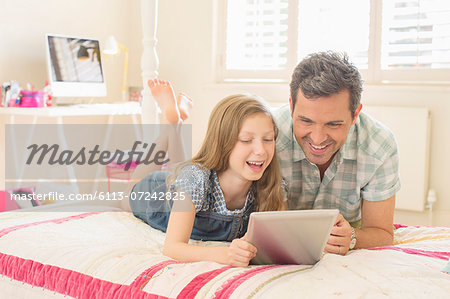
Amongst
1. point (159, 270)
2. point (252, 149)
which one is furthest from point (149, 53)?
point (159, 270)

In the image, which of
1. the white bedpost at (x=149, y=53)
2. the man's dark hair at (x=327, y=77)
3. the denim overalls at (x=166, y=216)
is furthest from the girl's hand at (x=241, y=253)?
the white bedpost at (x=149, y=53)

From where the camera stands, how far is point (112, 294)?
106 centimetres

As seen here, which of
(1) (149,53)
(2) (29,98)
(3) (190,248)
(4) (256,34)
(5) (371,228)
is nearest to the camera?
(3) (190,248)

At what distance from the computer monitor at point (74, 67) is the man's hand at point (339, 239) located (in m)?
2.21

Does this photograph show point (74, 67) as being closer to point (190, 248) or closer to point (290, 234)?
point (190, 248)

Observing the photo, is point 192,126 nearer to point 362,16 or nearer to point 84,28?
point 84,28

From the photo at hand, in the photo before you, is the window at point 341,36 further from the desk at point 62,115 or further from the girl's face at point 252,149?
the girl's face at point 252,149

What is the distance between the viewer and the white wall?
2.94 meters

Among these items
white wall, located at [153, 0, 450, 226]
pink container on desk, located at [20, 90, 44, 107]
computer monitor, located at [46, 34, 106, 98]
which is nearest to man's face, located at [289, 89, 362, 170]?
white wall, located at [153, 0, 450, 226]

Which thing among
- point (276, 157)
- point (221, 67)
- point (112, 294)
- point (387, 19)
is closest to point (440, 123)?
point (387, 19)

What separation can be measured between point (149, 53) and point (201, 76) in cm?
158

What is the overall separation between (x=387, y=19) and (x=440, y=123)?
27.5 inches

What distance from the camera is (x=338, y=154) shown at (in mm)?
1411

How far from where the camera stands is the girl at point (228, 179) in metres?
1.27
